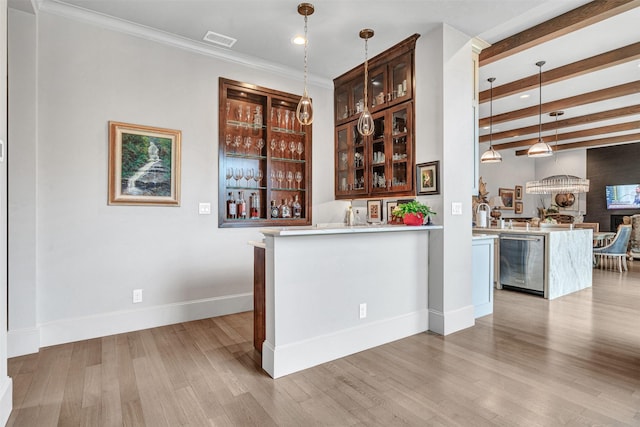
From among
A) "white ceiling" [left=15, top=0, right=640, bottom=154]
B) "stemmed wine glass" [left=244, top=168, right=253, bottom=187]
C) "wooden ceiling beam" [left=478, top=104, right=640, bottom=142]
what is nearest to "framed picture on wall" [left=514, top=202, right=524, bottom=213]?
"wooden ceiling beam" [left=478, top=104, right=640, bottom=142]

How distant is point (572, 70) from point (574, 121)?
10.9ft

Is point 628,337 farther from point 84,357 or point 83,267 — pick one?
point 83,267

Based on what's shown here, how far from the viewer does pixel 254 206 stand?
424 centimetres

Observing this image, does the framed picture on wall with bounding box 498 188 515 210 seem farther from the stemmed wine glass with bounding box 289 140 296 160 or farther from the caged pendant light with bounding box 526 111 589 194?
the stemmed wine glass with bounding box 289 140 296 160

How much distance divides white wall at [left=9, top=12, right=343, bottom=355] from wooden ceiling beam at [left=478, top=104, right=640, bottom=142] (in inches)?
270

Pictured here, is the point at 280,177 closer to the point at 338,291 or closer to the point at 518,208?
the point at 338,291

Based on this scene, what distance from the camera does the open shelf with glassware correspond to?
3957 millimetres

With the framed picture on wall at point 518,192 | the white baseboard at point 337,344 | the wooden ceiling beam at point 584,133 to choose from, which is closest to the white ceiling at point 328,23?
the white baseboard at point 337,344

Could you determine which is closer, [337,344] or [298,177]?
[337,344]

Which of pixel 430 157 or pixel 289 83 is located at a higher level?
pixel 289 83

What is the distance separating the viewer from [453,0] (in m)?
2.85

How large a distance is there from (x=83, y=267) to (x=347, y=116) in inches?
131

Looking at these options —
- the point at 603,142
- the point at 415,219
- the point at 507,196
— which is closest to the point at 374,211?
the point at 415,219

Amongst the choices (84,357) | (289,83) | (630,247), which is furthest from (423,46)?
(630,247)
